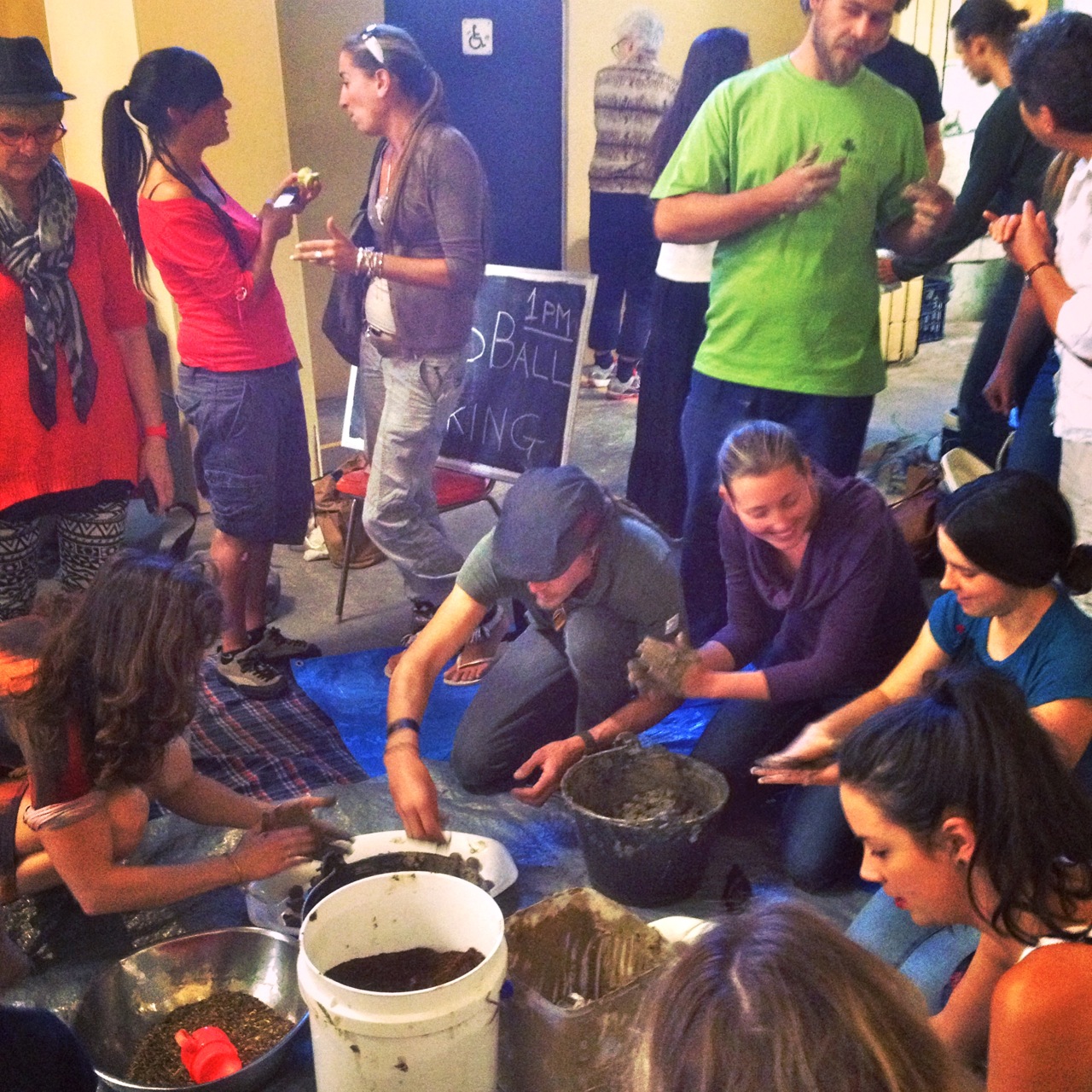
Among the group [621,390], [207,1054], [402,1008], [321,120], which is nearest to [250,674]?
[207,1054]

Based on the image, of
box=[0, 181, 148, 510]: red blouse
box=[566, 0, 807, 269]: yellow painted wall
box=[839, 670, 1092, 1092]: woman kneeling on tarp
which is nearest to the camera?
box=[839, 670, 1092, 1092]: woman kneeling on tarp

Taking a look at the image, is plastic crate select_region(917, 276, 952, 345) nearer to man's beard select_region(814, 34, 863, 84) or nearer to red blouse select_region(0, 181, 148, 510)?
man's beard select_region(814, 34, 863, 84)

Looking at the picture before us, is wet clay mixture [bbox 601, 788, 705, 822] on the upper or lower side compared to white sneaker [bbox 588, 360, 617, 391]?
upper

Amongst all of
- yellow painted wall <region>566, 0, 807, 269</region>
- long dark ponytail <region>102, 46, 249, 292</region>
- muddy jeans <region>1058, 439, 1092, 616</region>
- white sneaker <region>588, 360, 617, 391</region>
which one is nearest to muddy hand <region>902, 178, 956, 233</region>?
muddy jeans <region>1058, 439, 1092, 616</region>

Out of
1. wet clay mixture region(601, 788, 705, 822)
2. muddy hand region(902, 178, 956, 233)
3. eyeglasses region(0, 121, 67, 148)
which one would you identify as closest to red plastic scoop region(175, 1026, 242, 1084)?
wet clay mixture region(601, 788, 705, 822)

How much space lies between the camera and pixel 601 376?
605 cm

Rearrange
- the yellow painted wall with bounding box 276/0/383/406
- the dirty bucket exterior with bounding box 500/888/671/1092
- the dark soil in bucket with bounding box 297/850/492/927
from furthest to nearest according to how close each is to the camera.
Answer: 1. the yellow painted wall with bounding box 276/0/383/406
2. the dark soil in bucket with bounding box 297/850/492/927
3. the dirty bucket exterior with bounding box 500/888/671/1092

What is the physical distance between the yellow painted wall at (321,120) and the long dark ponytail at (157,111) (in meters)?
2.13

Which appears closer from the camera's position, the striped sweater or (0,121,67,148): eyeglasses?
(0,121,67,148): eyeglasses

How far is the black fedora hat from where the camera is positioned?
6.85 feet

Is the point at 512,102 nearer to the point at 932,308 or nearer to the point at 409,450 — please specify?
the point at 932,308

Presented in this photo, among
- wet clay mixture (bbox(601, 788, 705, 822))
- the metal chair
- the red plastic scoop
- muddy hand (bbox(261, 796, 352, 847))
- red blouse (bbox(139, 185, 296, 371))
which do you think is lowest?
the red plastic scoop

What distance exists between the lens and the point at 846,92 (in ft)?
7.86

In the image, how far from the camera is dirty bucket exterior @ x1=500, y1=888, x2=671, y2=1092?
1.56 m
